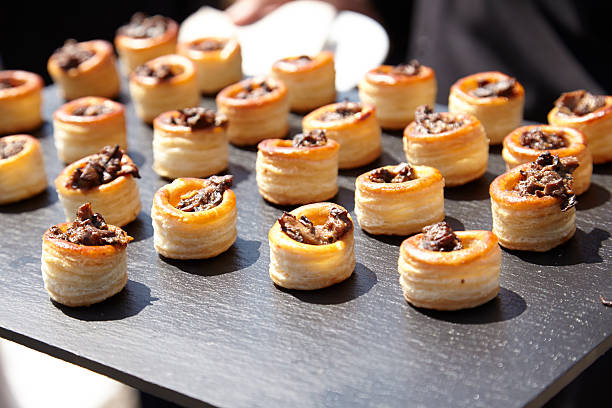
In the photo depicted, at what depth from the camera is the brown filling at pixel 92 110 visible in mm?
5332

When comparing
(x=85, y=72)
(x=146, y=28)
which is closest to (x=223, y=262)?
(x=85, y=72)

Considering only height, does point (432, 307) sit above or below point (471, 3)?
below

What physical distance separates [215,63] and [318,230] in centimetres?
284

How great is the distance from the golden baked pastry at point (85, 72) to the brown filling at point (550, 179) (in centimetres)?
369

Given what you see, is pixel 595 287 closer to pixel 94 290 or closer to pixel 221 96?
pixel 94 290

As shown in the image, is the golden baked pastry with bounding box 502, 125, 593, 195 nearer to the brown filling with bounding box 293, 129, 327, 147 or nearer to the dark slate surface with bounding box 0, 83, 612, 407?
the dark slate surface with bounding box 0, 83, 612, 407

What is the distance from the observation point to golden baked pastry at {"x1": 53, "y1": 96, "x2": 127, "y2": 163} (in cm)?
517

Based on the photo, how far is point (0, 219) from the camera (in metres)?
4.70

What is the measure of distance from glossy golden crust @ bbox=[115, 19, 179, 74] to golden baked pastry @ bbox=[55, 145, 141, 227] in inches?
90.9

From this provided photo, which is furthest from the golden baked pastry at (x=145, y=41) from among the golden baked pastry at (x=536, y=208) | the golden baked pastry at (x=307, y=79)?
the golden baked pastry at (x=536, y=208)

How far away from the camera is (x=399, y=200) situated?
407 centimetres

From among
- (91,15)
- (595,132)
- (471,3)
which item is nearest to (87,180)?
(595,132)

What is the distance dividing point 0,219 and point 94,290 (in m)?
1.36

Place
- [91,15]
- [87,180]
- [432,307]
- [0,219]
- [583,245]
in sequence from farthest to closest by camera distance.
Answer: [91,15], [0,219], [87,180], [583,245], [432,307]
